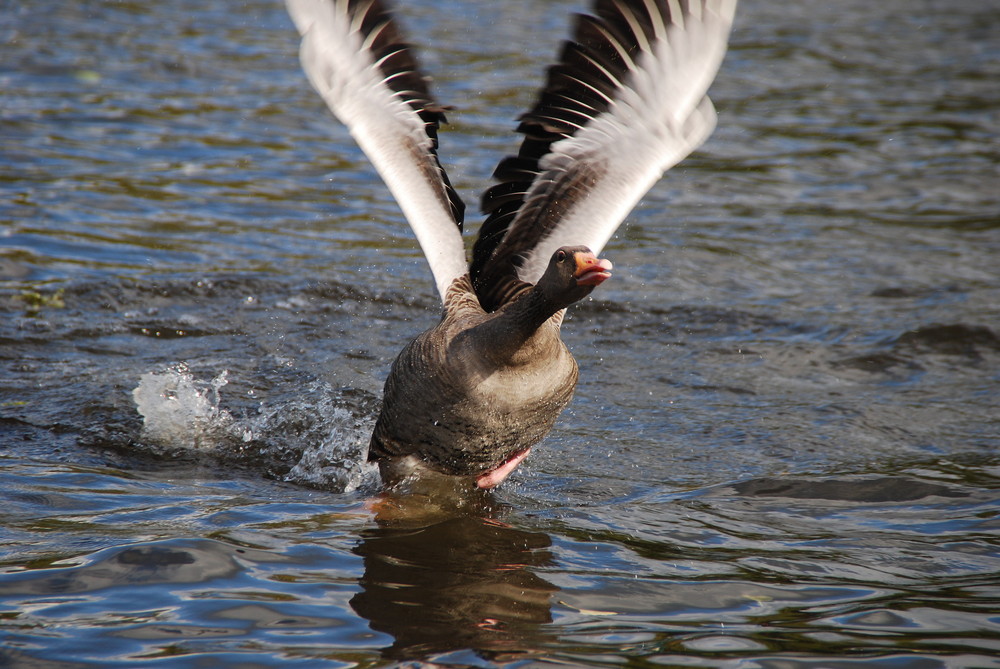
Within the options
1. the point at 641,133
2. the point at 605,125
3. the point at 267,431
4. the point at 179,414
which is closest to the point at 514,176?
the point at 605,125

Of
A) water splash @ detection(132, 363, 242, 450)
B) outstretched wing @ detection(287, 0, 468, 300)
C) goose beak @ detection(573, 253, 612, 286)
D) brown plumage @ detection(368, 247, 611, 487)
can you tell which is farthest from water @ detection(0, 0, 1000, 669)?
outstretched wing @ detection(287, 0, 468, 300)

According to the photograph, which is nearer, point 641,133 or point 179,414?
point 641,133

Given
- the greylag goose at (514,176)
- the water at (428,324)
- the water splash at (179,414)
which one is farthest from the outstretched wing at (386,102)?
the water splash at (179,414)

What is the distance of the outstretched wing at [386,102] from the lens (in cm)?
554

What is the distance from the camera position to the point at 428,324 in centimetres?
851

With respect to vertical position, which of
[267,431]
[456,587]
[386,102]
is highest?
[386,102]

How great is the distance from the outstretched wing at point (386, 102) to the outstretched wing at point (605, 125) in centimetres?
39

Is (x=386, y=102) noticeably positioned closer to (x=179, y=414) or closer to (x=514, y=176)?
(x=514, y=176)

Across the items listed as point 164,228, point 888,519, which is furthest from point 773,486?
point 164,228

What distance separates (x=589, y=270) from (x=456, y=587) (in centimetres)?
155

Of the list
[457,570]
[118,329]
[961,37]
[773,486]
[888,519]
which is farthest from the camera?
[961,37]

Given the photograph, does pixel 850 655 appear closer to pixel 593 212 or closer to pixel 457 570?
pixel 457 570

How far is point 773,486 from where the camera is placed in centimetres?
591

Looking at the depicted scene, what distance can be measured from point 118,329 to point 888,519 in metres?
5.42
